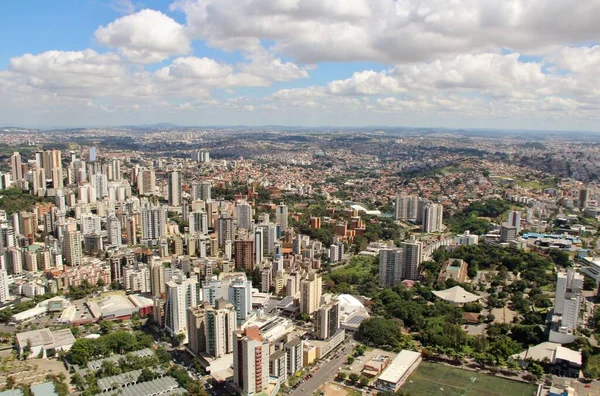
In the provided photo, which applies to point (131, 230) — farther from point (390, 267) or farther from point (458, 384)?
point (458, 384)

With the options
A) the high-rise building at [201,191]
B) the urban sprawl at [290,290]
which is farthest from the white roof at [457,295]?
the high-rise building at [201,191]

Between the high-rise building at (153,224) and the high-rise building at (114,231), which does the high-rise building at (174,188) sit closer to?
the high-rise building at (153,224)

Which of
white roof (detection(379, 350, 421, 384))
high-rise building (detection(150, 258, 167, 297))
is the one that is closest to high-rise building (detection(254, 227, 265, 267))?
high-rise building (detection(150, 258, 167, 297))

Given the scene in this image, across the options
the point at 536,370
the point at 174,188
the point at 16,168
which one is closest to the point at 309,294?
the point at 536,370

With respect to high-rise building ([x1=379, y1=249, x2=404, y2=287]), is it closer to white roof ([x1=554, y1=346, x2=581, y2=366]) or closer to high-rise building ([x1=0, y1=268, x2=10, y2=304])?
white roof ([x1=554, y1=346, x2=581, y2=366])

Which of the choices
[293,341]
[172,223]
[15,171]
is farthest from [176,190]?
[293,341]

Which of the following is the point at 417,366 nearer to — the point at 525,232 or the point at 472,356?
the point at 472,356
